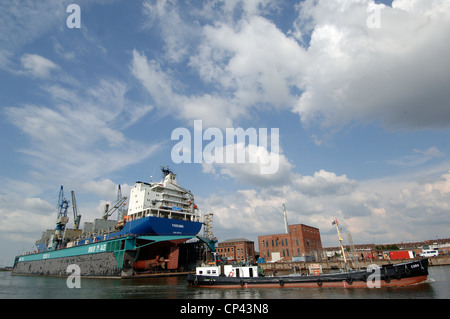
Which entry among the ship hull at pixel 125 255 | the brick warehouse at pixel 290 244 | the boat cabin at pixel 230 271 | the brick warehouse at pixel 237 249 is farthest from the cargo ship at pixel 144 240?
the brick warehouse at pixel 237 249

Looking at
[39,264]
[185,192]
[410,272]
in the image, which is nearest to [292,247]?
[185,192]

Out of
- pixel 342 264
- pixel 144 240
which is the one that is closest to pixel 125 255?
pixel 144 240

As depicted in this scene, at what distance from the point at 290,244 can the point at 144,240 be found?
4870 cm

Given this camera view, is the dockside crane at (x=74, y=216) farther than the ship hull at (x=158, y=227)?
Yes

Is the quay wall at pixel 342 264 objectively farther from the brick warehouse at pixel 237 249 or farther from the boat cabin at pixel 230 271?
the brick warehouse at pixel 237 249

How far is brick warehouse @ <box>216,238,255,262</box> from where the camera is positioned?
8856cm

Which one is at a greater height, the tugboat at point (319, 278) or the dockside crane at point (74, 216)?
the dockside crane at point (74, 216)

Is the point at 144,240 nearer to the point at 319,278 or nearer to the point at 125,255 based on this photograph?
the point at 125,255

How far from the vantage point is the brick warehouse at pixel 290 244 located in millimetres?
72500

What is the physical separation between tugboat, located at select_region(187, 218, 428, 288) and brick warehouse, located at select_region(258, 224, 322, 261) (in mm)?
48852

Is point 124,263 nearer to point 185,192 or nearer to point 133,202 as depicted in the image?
point 133,202

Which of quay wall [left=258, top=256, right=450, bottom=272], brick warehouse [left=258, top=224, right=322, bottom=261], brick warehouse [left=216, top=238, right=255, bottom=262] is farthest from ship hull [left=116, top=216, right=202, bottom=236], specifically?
brick warehouse [left=216, top=238, right=255, bottom=262]

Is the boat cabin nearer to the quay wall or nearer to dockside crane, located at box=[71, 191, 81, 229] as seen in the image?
the quay wall
